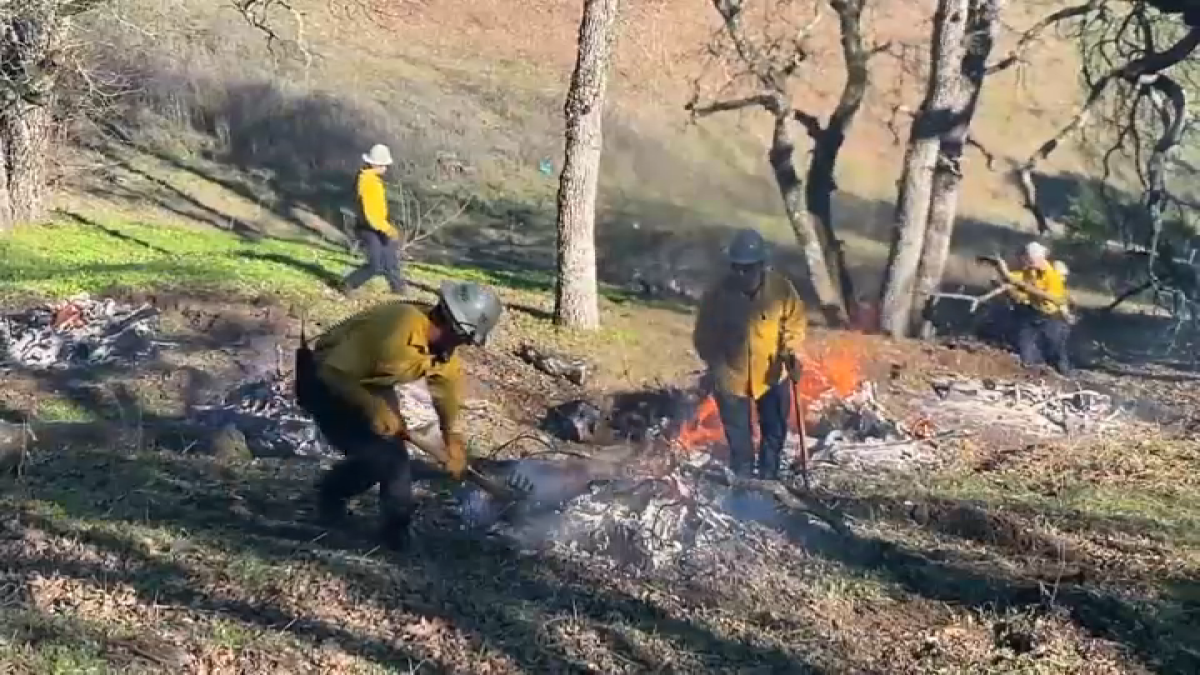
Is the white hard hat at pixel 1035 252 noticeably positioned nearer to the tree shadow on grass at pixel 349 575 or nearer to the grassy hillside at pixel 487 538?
the grassy hillside at pixel 487 538

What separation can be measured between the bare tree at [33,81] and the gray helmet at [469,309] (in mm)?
13378

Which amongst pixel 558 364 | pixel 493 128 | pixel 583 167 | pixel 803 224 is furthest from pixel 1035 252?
pixel 493 128

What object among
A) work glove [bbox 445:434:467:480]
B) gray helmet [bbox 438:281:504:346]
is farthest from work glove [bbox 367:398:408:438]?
gray helmet [bbox 438:281:504:346]

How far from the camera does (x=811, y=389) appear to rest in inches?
544

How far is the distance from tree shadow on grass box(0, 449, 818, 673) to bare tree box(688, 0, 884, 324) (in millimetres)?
10958

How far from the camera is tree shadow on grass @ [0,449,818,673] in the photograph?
6.80 m

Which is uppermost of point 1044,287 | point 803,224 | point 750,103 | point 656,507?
point 750,103

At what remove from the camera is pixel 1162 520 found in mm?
10008

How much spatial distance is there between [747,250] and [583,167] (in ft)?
22.3

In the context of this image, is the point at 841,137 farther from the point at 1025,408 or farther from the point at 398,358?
the point at 398,358

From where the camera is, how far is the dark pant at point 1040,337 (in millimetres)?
16047

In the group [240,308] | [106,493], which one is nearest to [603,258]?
[240,308]

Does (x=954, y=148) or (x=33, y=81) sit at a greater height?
(x=954, y=148)

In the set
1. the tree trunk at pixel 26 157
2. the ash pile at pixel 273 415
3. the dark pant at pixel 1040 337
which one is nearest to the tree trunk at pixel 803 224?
the dark pant at pixel 1040 337
